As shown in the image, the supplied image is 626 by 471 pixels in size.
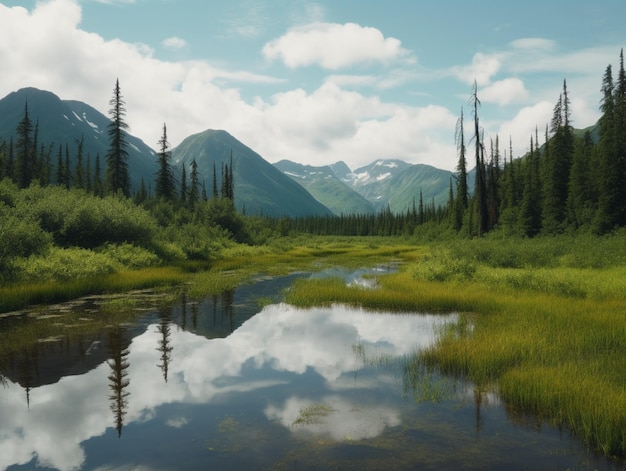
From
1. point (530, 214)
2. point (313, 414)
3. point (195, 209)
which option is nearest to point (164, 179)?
point (195, 209)

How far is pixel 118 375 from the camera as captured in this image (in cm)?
1053

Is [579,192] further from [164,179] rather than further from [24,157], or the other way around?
[24,157]

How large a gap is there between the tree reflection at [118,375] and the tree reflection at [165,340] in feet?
2.90

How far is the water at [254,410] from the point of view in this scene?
6.69 meters

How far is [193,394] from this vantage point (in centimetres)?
947

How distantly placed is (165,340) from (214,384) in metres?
4.32

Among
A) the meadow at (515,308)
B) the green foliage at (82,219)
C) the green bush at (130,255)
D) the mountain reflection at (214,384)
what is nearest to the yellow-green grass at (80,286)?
the meadow at (515,308)

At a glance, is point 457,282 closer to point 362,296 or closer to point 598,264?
point 362,296

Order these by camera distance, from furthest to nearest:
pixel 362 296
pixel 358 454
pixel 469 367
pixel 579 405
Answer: pixel 362 296 → pixel 469 367 → pixel 579 405 → pixel 358 454

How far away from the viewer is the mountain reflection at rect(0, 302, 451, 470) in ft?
25.1

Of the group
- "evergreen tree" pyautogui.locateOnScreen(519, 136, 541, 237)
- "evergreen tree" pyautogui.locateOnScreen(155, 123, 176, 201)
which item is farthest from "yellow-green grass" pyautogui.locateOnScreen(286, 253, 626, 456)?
"evergreen tree" pyautogui.locateOnScreen(155, 123, 176, 201)

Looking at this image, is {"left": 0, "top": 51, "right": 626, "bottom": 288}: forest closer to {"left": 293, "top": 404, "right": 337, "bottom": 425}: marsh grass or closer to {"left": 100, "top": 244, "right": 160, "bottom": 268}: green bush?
{"left": 100, "top": 244, "right": 160, "bottom": 268}: green bush

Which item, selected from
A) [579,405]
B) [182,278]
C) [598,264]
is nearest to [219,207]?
[182,278]

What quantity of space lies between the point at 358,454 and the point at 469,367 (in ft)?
15.1
